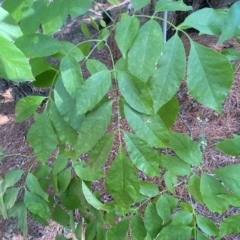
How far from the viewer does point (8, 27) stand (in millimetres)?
606

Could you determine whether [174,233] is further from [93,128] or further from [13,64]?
[13,64]

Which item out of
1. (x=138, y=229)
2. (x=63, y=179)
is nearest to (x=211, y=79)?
(x=138, y=229)

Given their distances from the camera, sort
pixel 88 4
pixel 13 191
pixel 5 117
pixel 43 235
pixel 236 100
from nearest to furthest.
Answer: pixel 88 4 < pixel 13 191 < pixel 43 235 < pixel 236 100 < pixel 5 117

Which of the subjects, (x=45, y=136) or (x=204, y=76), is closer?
(x=204, y=76)

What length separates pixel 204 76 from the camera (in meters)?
0.58

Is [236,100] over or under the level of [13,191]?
under

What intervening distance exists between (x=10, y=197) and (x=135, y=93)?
0.76 m

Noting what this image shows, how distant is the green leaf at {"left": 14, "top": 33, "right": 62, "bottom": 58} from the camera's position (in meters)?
0.65

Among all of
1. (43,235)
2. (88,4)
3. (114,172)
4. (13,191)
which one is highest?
(88,4)

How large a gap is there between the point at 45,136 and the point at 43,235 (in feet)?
5.94

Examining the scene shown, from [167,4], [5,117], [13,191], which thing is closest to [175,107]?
[167,4]

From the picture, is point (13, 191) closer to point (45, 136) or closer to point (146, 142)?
point (45, 136)

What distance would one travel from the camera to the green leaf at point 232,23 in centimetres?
58

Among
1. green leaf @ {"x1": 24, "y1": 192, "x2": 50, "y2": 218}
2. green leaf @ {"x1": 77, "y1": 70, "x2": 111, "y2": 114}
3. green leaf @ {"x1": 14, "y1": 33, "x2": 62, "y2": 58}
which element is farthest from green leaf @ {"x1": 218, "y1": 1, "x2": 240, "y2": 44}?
green leaf @ {"x1": 24, "y1": 192, "x2": 50, "y2": 218}
